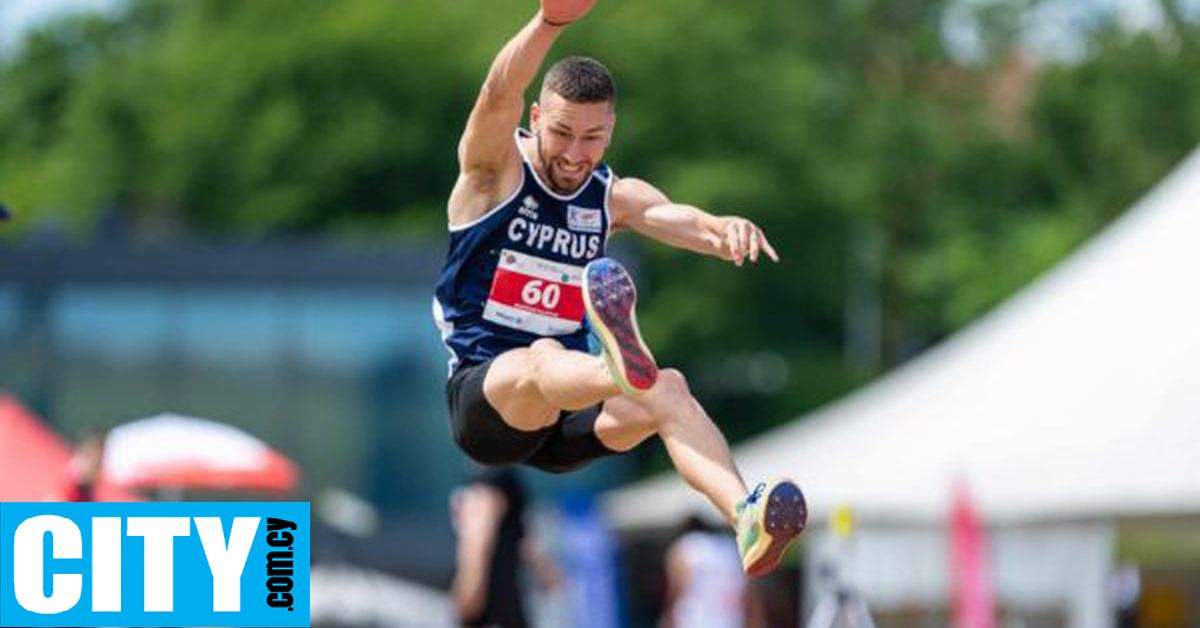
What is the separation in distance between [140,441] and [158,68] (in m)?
40.0

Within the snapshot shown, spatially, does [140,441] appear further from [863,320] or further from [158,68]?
[863,320]

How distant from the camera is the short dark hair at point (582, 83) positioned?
9322 millimetres

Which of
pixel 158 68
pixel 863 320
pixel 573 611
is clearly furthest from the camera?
pixel 863 320

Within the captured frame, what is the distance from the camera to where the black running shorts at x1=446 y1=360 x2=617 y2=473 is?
31.7 ft

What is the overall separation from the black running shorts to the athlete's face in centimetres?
66

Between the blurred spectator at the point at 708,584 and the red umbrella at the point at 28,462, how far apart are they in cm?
347

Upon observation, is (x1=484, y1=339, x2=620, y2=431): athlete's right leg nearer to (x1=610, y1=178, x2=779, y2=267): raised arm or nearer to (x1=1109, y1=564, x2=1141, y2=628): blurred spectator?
(x1=610, y1=178, x2=779, y2=267): raised arm

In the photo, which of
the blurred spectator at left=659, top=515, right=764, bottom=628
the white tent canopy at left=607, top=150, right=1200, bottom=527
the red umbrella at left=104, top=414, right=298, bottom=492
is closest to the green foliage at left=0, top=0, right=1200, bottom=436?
the white tent canopy at left=607, top=150, right=1200, bottom=527

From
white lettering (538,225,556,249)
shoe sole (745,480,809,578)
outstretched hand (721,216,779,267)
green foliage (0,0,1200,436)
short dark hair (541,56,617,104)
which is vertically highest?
green foliage (0,0,1200,436)

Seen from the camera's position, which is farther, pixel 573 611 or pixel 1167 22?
pixel 1167 22

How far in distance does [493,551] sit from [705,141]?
142ft

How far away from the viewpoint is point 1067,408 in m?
19.4

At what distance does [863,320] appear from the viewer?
204ft

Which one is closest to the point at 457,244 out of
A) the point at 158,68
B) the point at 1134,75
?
the point at 1134,75
